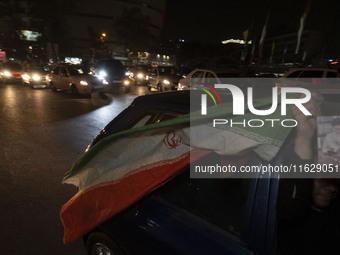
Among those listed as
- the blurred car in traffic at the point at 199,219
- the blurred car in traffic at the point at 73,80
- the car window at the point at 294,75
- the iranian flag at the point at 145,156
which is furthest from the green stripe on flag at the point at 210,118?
the blurred car in traffic at the point at 73,80

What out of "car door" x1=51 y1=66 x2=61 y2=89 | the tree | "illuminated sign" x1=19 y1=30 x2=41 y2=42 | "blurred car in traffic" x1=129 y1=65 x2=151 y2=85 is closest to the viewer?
"car door" x1=51 y1=66 x2=61 y2=89

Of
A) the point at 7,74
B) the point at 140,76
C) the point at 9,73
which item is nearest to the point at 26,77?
the point at 9,73

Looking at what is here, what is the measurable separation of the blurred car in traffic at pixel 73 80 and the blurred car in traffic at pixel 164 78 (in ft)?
14.6

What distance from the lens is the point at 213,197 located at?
1.78 metres

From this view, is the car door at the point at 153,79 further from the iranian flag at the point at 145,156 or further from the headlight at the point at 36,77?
the iranian flag at the point at 145,156

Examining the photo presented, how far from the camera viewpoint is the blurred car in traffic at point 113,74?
677 inches

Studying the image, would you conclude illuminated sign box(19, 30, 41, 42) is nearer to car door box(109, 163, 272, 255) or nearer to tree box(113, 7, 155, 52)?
tree box(113, 7, 155, 52)

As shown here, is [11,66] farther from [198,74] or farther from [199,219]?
[199,219]

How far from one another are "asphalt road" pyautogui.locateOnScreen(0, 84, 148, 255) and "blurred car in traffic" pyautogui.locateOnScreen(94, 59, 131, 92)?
6988 millimetres

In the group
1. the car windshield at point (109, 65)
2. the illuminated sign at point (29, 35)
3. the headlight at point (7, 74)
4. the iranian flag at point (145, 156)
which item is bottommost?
the iranian flag at point (145, 156)

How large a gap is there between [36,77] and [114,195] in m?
17.8

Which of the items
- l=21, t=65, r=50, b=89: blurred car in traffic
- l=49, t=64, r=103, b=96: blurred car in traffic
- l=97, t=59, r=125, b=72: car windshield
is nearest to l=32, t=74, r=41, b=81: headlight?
l=21, t=65, r=50, b=89: blurred car in traffic

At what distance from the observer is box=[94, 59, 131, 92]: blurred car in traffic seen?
56.4ft

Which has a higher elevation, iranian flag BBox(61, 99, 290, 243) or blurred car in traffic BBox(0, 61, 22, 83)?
blurred car in traffic BBox(0, 61, 22, 83)
